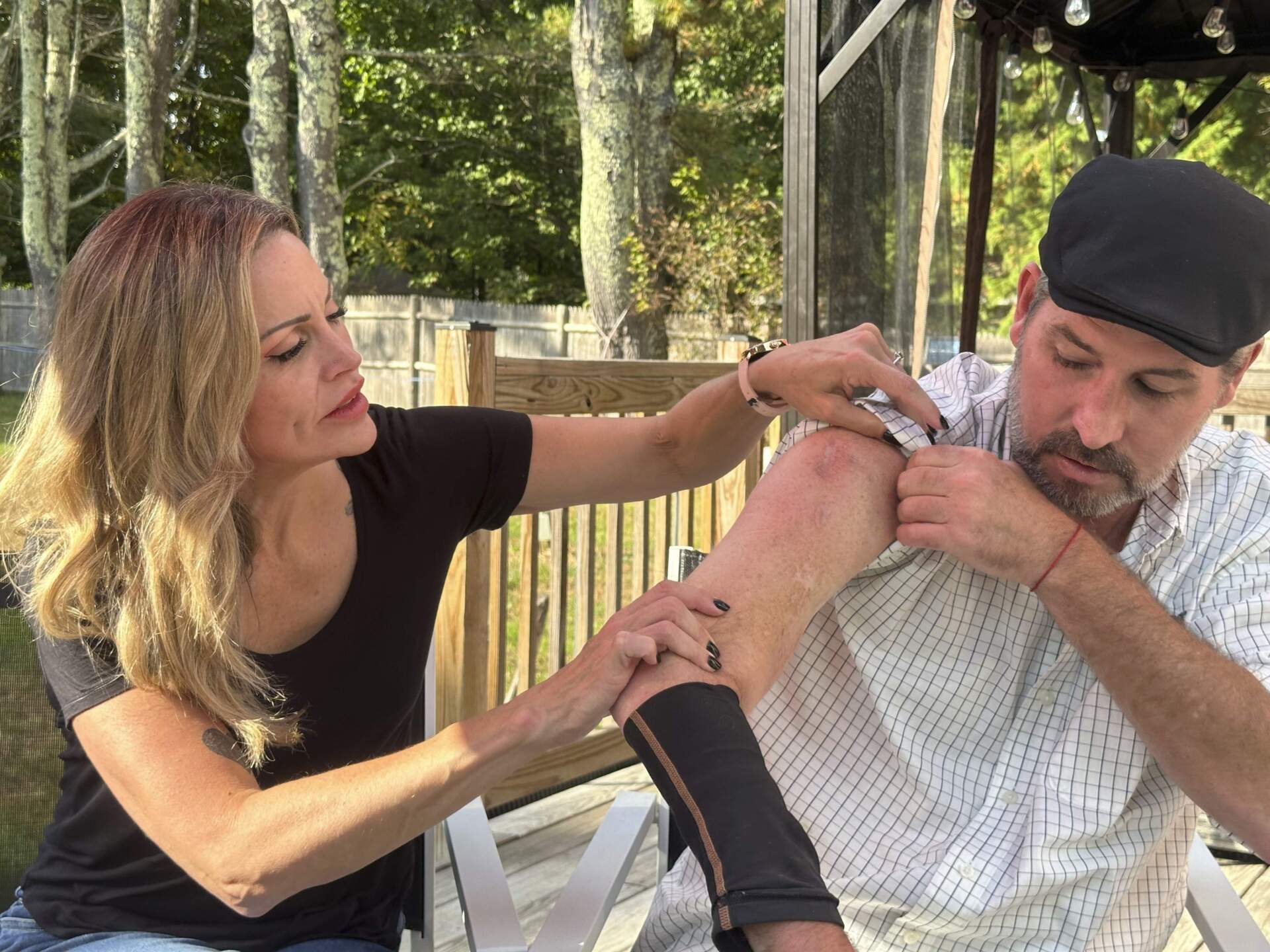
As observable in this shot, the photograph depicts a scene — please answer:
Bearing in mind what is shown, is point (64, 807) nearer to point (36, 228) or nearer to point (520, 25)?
point (36, 228)

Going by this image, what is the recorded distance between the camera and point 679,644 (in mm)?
1282

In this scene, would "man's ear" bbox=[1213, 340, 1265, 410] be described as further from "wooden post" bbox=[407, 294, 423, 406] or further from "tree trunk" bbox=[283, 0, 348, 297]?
"wooden post" bbox=[407, 294, 423, 406]

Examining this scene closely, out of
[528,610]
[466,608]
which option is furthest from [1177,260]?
[528,610]

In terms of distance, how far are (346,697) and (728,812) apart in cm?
68

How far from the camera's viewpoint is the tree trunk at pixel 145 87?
10453 mm

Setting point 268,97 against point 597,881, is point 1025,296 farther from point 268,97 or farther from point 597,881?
point 268,97

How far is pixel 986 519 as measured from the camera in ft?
4.35

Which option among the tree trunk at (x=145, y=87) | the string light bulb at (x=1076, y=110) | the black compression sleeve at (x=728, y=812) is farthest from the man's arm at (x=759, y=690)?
the tree trunk at (x=145, y=87)

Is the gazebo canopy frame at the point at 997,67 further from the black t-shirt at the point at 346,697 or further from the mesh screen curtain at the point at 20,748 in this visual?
the mesh screen curtain at the point at 20,748

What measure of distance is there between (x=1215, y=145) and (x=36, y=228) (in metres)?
9.98

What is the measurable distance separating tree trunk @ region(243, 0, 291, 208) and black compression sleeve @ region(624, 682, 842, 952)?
894 centimetres

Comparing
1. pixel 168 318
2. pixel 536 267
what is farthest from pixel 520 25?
pixel 168 318

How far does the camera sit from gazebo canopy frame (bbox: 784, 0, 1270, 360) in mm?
3801

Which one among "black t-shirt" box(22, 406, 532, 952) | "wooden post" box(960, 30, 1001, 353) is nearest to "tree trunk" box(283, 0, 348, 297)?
"wooden post" box(960, 30, 1001, 353)
